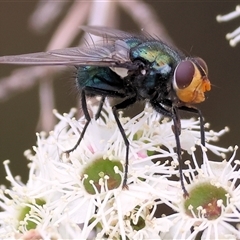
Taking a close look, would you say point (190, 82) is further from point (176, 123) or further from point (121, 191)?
point (121, 191)

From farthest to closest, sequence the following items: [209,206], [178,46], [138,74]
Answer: [178,46]
[138,74]
[209,206]

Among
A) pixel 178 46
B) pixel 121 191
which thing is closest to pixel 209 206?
pixel 121 191

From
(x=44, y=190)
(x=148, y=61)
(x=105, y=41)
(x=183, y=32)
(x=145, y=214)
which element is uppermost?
(x=183, y=32)

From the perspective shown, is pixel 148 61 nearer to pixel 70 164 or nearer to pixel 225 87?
pixel 70 164

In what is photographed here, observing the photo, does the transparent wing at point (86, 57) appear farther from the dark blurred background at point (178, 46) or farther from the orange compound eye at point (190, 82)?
the dark blurred background at point (178, 46)

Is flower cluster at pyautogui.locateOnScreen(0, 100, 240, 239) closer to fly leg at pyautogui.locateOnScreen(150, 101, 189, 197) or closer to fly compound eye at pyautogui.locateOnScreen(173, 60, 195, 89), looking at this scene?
fly leg at pyautogui.locateOnScreen(150, 101, 189, 197)

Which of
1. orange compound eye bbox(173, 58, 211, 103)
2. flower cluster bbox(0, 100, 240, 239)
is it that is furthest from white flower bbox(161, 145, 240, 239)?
orange compound eye bbox(173, 58, 211, 103)

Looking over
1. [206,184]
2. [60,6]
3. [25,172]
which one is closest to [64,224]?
[206,184]

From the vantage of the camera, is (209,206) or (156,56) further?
(156,56)
